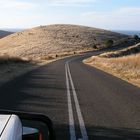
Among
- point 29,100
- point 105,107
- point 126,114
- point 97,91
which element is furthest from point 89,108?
point 97,91

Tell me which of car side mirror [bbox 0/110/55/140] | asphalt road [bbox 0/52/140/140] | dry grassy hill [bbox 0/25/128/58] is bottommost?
dry grassy hill [bbox 0/25/128/58]

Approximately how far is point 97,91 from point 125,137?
370 inches

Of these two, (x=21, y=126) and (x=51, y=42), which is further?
(x=51, y=42)

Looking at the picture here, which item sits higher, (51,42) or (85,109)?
(85,109)

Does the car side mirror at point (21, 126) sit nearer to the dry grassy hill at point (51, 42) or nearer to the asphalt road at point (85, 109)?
the asphalt road at point (85, 109)

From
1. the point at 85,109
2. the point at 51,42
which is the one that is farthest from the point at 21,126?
the point at 51,42

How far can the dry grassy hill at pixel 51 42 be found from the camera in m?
109

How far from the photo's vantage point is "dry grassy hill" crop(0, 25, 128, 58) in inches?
4294

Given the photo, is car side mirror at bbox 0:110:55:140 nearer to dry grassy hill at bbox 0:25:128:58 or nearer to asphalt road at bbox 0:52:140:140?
asphalt road at bbox 0:52:140:140

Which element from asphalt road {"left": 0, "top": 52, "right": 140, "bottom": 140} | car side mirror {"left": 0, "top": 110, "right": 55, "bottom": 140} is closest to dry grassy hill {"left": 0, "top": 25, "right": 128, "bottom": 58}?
asphalt road {"left": 0, "top": 52, "right": 140, "bottom": 140}

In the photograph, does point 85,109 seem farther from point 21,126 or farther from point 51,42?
point 51,42

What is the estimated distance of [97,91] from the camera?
1847 centimetres

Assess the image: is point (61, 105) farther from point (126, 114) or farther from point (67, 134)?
point (67, 134)

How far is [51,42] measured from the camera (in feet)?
→ 412
